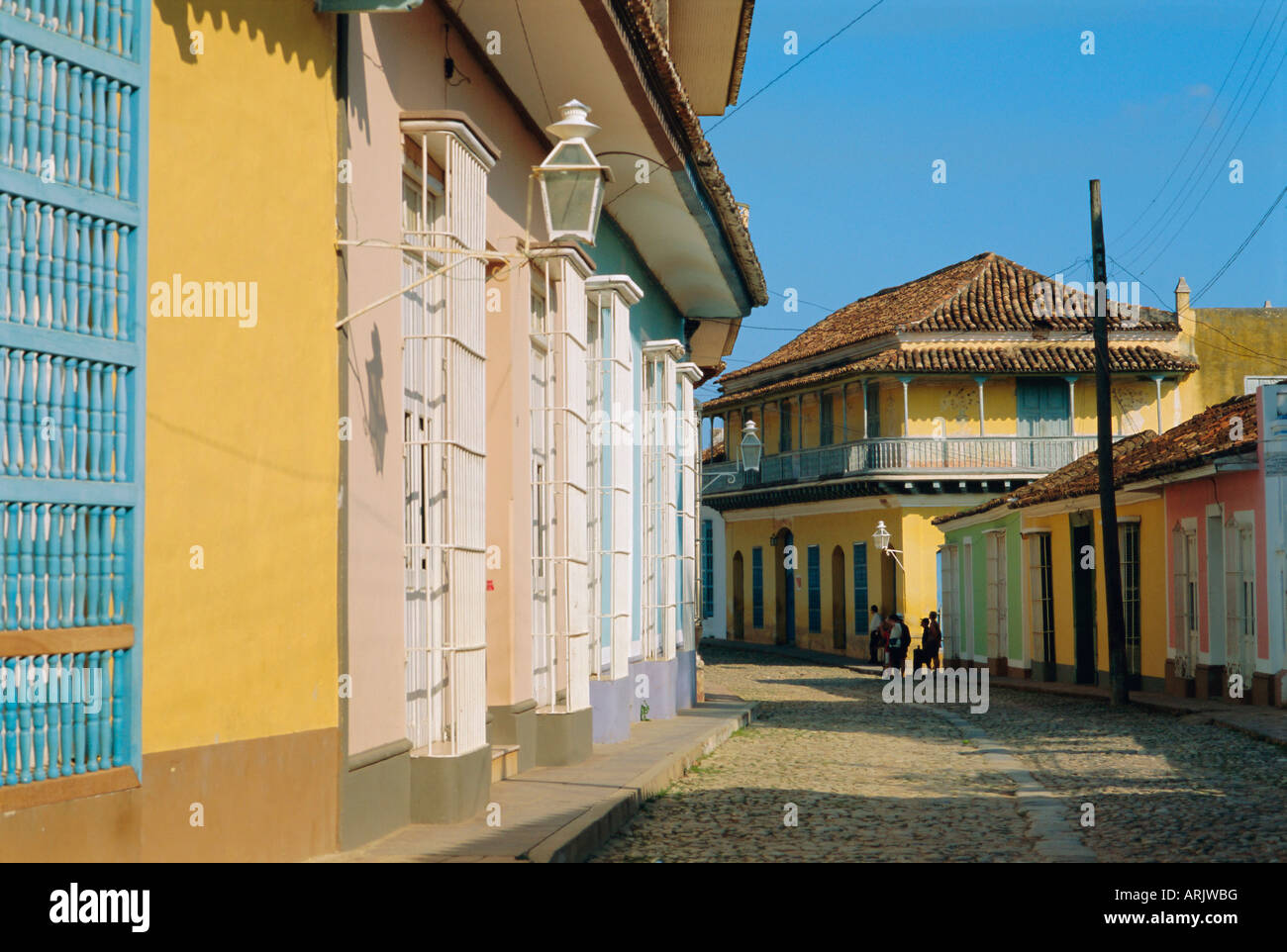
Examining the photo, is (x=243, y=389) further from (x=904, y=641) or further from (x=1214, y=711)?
(x=904, y=641)

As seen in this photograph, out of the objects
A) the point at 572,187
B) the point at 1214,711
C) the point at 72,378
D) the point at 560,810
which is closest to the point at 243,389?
the point at 72,378

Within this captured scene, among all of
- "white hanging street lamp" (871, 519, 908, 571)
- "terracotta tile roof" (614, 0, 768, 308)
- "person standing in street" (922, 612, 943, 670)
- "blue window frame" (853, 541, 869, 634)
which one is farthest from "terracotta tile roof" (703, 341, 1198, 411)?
"terracotta tile roof" (614, 0, 768, 308)

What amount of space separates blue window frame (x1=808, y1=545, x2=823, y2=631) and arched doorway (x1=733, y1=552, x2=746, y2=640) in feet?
15.7

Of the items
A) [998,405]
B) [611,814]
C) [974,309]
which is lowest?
[611,814]

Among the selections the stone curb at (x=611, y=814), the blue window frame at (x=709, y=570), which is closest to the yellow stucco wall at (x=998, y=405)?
the blue window frame at (x=709, y=570)

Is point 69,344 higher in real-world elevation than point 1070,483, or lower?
lower

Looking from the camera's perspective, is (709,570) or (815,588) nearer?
(815,588)

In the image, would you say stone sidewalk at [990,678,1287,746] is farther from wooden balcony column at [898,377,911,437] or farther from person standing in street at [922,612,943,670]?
wooden balcony column at [898,377,911,437]

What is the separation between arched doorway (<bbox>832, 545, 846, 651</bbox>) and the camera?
141ft

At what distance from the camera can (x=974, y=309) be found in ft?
135

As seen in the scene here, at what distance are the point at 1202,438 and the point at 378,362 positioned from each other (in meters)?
15.7

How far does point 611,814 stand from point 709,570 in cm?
4266

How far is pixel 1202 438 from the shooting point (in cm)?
2081
